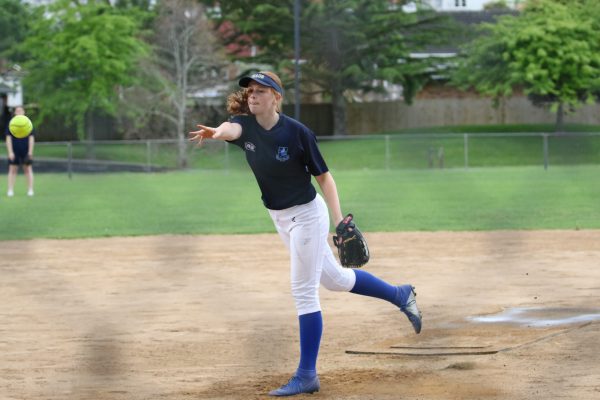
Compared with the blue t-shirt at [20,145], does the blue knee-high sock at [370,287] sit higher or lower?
higher

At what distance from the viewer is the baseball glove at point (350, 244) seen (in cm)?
679

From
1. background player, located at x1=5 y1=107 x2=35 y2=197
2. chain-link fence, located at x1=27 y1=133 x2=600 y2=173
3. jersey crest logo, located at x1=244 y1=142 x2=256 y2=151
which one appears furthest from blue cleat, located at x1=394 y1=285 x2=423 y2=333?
chain-link fence, located at x1=27 y1=133 x2=600 y2=173

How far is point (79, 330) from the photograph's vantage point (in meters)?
8.73

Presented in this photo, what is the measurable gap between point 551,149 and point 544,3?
12154 millimetres

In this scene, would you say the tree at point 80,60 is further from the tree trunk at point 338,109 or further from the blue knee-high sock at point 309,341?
the blue knee-high sock at point 309,341

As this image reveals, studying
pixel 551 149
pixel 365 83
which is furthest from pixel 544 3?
pixel 551 149

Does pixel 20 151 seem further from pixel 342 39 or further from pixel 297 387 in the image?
pixel 342 39

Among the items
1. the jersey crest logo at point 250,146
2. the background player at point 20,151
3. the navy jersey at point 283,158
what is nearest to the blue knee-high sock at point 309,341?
the navy jersey at point 283,158

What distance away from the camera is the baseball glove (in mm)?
6785

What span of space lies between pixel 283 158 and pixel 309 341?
1060 millimetres

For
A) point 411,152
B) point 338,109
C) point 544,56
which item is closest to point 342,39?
point 338,109

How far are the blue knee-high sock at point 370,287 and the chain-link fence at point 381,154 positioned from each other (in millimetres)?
29711

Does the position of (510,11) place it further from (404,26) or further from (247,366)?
(247,366)

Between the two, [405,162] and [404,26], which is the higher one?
[404,26]
